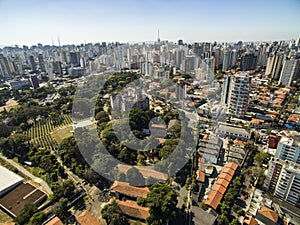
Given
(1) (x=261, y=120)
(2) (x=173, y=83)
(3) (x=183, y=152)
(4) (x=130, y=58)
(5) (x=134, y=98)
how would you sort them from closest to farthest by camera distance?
(3) (x=183, y=152) < (1) (x=261, y=120) < (5) (x=134, y=98) < (2) (x=173, y=83) < (4) (x=130, y=58)

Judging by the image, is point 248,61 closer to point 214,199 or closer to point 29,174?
point 214,199

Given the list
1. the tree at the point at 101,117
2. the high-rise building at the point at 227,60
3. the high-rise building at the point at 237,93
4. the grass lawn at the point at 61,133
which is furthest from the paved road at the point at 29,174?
the high-rise building at the point at 227,60

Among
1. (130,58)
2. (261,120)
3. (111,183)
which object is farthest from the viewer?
(130,58)

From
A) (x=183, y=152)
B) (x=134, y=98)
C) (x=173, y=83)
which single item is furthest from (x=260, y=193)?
(x=173, y=83)

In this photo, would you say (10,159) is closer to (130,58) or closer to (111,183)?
(111,183)

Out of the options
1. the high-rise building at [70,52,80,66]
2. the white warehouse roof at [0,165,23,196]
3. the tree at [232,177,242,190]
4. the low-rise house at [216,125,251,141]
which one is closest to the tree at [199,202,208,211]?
the tree at [232,177,242,190]
